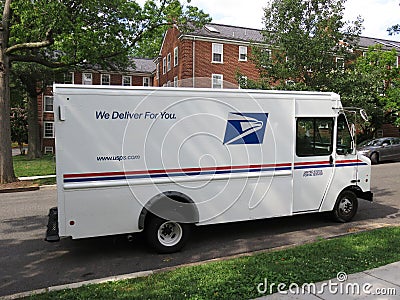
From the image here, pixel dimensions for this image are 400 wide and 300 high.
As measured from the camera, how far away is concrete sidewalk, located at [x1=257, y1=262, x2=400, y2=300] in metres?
3.98

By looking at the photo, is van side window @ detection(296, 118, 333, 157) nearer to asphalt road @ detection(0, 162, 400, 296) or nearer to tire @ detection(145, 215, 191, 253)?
asphalt road @ detection(0, 162, 400, 296)

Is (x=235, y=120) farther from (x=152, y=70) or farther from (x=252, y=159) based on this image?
(x=152, y=70)

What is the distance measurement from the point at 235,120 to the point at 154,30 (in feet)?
38.3

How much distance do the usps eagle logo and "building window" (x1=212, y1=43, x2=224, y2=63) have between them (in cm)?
2415

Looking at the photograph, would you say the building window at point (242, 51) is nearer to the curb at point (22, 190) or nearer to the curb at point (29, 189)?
the curb at point (29, 189)

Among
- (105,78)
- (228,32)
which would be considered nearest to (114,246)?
(228,32)

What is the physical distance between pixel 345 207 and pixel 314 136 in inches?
77.2

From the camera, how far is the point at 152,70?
43375 mm

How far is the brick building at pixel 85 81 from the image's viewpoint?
37.1 metres

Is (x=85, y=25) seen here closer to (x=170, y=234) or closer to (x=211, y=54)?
(x=170, y=234)

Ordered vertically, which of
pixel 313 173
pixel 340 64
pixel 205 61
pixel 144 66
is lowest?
pixel 313 173

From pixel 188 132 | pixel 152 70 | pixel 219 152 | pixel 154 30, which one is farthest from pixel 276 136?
pixel 152 70

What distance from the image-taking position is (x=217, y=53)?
97.3ft

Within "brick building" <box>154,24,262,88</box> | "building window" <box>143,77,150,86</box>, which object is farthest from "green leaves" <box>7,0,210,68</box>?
"building window" <box>143,77,150,86</box>
